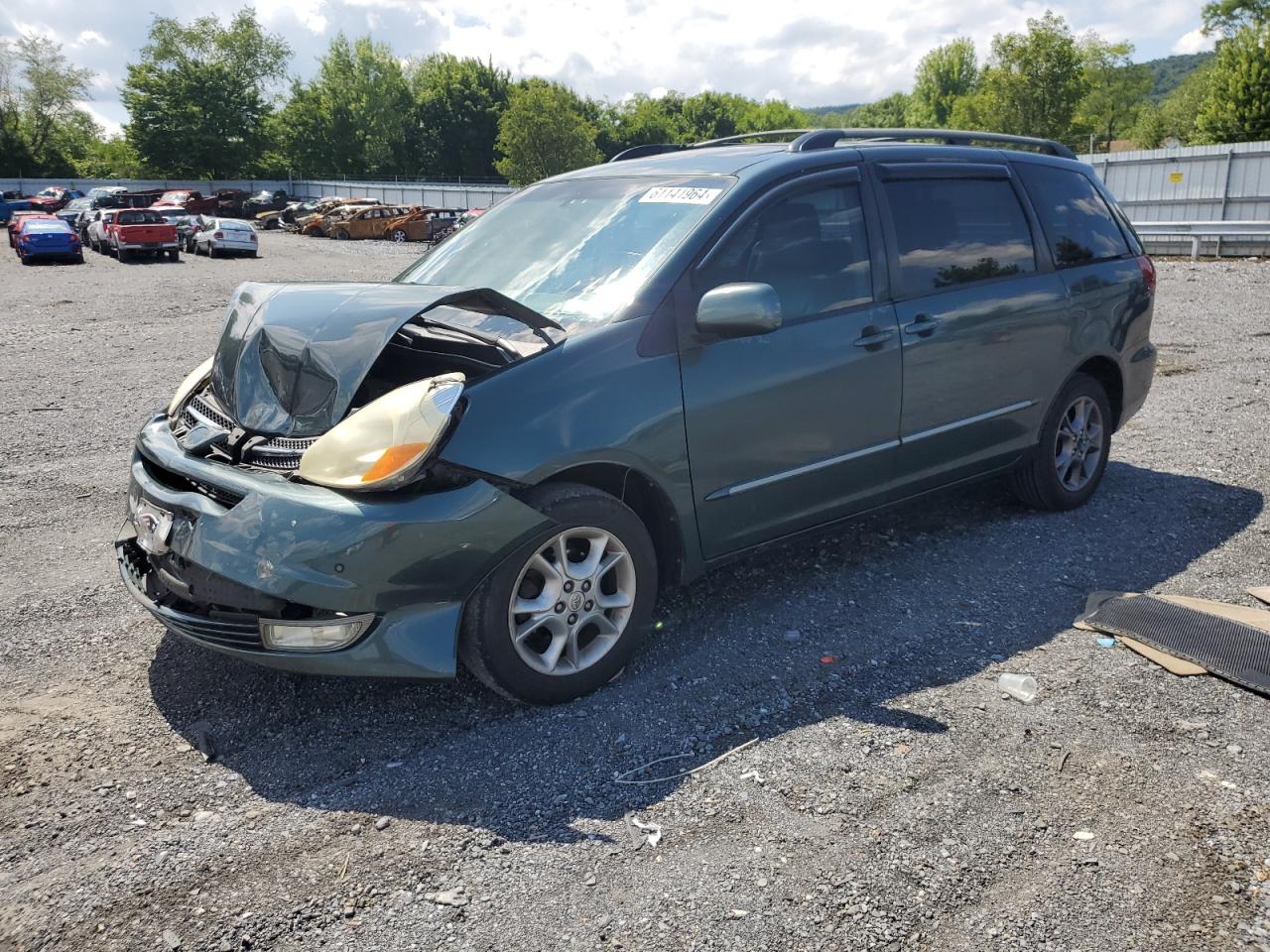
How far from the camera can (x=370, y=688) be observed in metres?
3.87

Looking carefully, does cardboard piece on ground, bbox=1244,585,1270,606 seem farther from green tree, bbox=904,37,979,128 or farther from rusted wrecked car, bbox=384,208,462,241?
green tree, bbox=904,37,979,128

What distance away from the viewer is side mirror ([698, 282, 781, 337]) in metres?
3.81

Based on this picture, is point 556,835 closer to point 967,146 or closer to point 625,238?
point 625,238

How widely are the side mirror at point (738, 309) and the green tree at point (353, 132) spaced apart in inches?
3433

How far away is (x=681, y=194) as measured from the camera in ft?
14.1

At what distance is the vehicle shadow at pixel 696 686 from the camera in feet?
10.6

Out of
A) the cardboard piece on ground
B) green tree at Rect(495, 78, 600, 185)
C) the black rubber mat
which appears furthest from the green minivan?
green tree at Rect(495, 78, 600, 185)

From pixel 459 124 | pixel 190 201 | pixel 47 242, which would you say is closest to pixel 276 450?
pixel 47 242

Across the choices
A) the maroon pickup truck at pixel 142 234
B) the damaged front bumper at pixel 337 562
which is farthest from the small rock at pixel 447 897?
the maroon pickup truck at pixel 142 234

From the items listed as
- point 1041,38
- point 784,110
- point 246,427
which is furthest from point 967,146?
point 784,110

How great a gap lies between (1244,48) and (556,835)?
172 feet

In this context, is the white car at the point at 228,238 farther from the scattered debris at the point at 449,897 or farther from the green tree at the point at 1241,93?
the green tree at the point at 1241,93

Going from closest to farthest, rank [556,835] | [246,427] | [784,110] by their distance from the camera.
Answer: [556,835] → [246,427] → [784,110]

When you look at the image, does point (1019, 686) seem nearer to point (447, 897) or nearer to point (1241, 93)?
point (447, 897)
